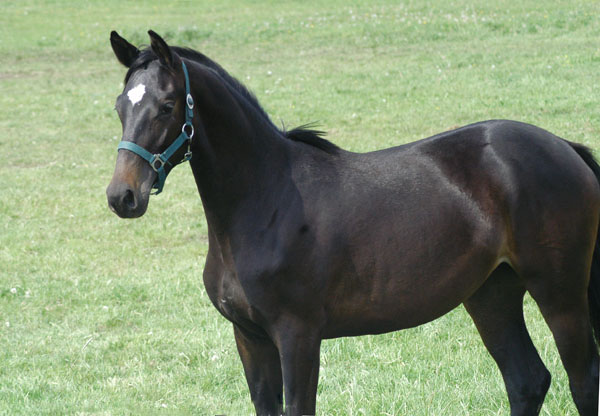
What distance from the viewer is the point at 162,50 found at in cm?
312

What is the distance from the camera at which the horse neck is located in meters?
3.33

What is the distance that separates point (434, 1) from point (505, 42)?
631 cm

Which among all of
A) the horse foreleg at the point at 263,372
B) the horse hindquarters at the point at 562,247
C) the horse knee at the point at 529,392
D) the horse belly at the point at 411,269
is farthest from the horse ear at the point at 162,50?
the horse knee at the point at 529,392

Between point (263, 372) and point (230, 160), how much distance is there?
0.97 m

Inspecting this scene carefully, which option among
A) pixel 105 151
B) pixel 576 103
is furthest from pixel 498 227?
pixel 105 151

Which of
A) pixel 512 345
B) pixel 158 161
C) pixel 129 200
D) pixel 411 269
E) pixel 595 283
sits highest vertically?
pixel 158 161

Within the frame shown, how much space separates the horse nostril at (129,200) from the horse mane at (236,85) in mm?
523

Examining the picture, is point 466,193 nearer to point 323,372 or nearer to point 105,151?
point 323,372

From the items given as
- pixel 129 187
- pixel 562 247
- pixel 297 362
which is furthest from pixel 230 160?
pixel 562 247

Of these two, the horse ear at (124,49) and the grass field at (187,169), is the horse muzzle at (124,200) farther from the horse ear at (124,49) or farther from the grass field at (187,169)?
the grass field at (187,169)

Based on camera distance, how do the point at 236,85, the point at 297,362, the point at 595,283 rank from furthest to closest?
the point at 595,283, the point at 236,85, the point at 297,362

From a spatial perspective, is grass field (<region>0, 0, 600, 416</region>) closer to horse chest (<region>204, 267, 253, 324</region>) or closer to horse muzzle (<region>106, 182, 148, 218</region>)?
horse chest (<region>204, 267, 253, 324</region>)

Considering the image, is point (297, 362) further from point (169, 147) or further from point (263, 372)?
point (169, 147)

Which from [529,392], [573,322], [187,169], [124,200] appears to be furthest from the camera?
[187,169]
